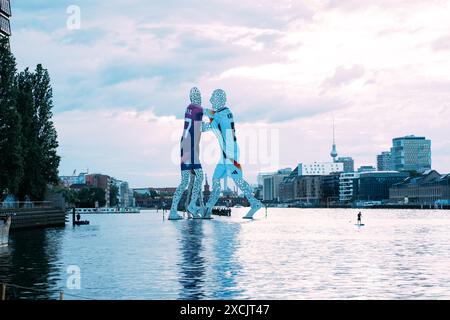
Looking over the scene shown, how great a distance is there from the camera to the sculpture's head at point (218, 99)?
142 meters

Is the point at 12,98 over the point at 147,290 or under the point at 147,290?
over

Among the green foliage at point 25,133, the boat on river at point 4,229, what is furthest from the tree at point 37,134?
the boat on river at point 4,229

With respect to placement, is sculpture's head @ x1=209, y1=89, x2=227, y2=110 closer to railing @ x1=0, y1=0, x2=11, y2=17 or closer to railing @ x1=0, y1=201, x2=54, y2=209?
railing @ x1=0, y1=201, x2=54, y2=209

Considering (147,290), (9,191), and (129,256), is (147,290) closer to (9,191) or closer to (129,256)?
(129,256)

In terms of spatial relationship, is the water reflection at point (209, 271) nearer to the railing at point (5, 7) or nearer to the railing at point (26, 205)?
the railing at point (26, 205)

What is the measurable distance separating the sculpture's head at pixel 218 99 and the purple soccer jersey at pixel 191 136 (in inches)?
120

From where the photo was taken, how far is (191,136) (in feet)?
Answer: 462

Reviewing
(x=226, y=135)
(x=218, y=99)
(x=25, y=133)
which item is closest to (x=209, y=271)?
(x=25, y=133)

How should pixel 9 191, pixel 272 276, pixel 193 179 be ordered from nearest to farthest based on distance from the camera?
1. pixel 272 276
2. pixel 9 191
3. pixel 193 179

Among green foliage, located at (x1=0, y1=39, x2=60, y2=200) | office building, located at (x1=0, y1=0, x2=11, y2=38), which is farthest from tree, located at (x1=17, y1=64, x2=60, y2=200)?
office building, located at (x1=0, y1=0, x2=11, y2=38)
